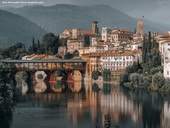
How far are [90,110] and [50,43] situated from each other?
327 ft

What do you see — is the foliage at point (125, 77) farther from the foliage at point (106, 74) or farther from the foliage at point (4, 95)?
the foliage at point (4, 95)

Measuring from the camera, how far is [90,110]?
2338 inches

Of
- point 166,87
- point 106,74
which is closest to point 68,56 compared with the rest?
point 106,74

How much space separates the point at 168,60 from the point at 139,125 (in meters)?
34.7

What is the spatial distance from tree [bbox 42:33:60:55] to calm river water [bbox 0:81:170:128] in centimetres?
7470

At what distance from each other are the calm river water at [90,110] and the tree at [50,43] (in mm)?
74699

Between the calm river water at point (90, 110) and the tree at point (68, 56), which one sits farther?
the tree at point (68, 56)

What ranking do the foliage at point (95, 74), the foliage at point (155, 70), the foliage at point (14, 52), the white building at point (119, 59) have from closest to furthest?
the foliage at point (155, 70) → the white building at point (119, 59) → the foliage at point (95, 74) → the foliage at point (14, 52)

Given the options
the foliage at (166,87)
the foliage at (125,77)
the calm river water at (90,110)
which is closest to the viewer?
the calm river water at (90,110)

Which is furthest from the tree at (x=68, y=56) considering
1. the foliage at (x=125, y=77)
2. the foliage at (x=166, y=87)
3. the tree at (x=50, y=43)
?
the foliage at (x=166, y=87)

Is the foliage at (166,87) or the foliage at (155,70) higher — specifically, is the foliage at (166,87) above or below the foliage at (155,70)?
below

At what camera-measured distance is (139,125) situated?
48.1 meters

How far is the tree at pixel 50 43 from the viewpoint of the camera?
15600cm

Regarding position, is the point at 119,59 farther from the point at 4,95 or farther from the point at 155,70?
the point at 4,95
